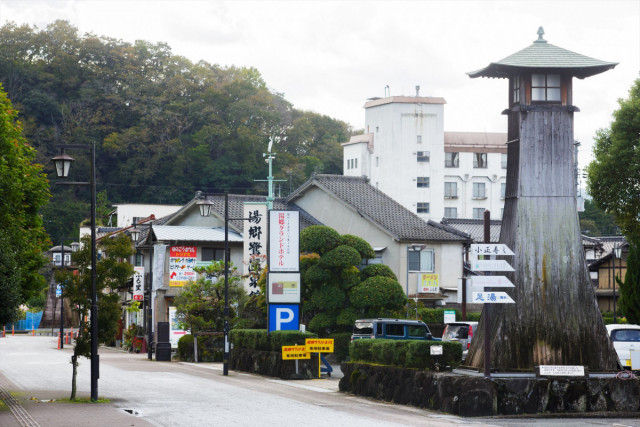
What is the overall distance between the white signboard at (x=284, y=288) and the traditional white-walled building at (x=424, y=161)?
57.3m

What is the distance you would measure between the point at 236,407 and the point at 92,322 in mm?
4435

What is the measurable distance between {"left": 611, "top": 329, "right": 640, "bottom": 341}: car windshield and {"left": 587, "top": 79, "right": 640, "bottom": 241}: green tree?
9.95 meters

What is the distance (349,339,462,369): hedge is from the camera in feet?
71.9

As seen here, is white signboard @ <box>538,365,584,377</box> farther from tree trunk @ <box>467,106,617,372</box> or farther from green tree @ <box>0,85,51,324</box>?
green tree @ <box>0,85,51,324</box>

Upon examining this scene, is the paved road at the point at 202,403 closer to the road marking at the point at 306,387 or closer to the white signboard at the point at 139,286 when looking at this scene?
the road marking at the point at 306,387

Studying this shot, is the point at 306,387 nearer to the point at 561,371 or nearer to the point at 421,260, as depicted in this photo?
the point at 561,371

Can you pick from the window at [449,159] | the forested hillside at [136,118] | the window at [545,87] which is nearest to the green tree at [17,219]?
the window at [545,87]

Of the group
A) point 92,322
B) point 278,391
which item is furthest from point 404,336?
point 92,322

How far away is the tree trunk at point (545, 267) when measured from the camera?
858 inches

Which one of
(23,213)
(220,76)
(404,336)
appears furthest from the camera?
(220,76)

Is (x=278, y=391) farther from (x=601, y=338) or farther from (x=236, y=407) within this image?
(x=601, y=338)

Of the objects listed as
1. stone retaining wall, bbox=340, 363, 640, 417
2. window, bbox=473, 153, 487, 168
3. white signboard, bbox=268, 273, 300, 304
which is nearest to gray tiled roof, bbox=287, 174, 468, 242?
white signboard, bbox=268, 273, 300, 304

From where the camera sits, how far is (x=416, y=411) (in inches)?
824

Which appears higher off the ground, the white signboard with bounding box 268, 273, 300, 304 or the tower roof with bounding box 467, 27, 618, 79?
the tower roof with bounding box 467, 27, 618, 79
